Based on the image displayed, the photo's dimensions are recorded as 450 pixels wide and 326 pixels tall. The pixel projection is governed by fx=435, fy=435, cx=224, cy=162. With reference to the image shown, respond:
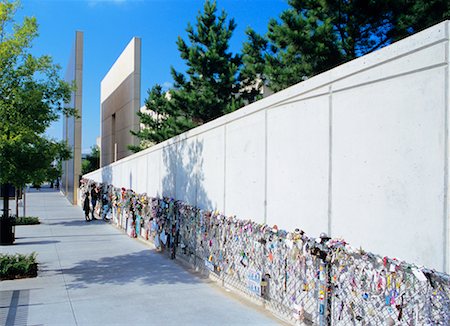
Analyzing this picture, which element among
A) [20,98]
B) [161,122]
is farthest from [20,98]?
[161,122]

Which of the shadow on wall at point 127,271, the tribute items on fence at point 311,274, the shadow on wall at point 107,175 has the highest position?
the shadow on wall at point 107,175

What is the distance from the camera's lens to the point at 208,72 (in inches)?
1000

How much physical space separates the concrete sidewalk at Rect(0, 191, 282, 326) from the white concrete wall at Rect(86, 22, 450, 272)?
1.49m

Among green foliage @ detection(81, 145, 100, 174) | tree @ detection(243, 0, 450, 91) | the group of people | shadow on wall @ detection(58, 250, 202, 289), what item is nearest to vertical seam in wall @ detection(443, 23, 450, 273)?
shadow on wall @ detection(58, 250, 202, 289)

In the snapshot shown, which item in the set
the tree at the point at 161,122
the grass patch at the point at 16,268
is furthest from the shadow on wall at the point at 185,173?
the tree at the point at 161,122

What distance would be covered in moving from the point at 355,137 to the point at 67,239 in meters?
11.5

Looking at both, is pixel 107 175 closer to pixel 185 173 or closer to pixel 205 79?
pixel 205 79

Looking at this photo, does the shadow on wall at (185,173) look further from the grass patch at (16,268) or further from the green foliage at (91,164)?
the green foliage at (91,164)

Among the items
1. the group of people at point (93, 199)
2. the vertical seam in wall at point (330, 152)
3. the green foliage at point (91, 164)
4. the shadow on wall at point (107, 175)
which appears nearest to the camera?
the vertical seam in wall at point (330, 152)

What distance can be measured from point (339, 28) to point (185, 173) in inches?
391

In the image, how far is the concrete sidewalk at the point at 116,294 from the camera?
601 cm

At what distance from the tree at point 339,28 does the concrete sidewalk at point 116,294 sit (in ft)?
30.7

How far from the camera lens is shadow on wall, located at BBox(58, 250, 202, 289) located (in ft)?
27.1

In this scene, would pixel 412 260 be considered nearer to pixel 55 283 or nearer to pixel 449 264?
pixel 449 264
